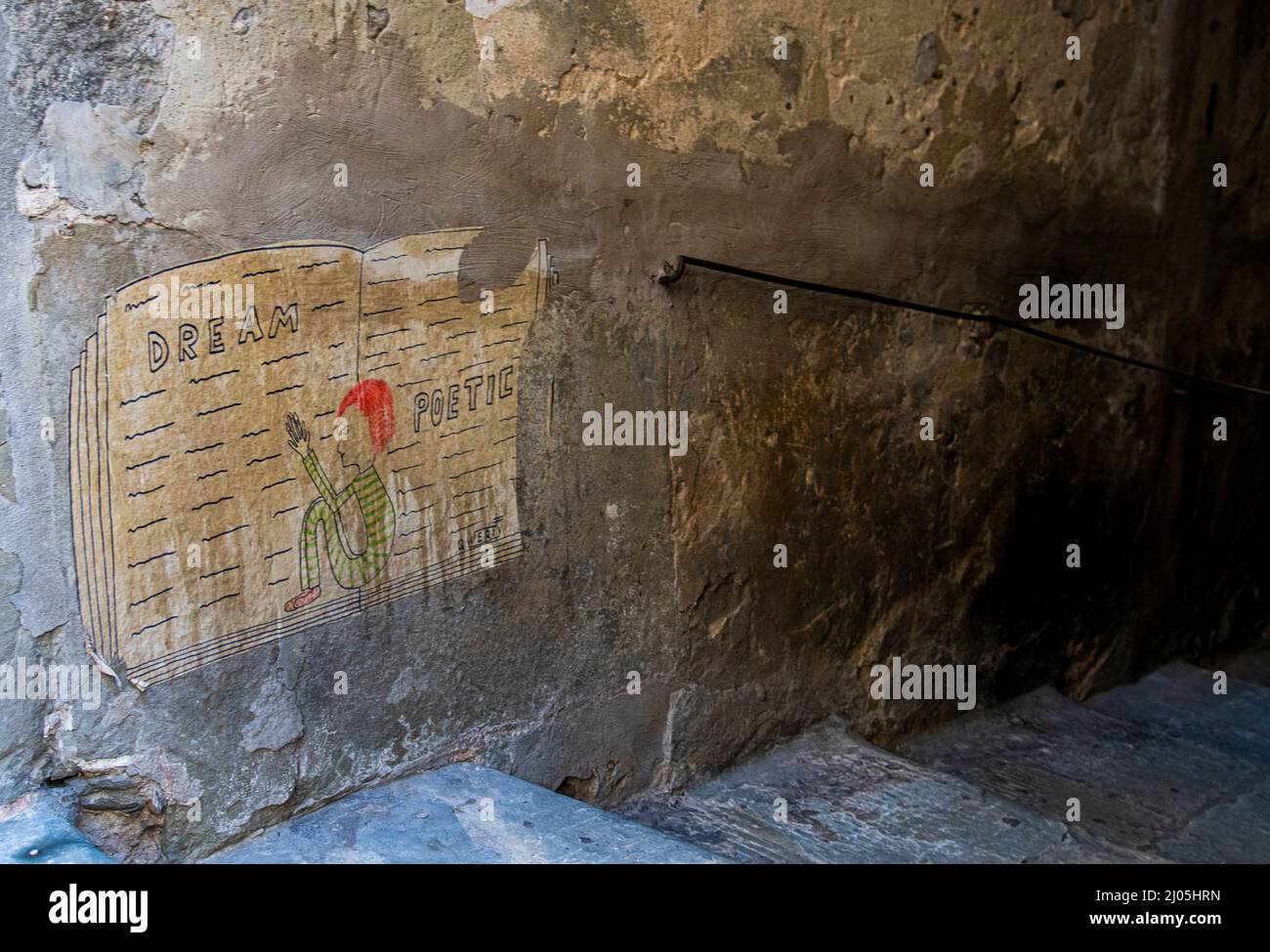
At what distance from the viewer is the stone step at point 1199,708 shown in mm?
3922

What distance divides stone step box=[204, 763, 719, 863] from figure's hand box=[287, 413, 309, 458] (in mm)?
635

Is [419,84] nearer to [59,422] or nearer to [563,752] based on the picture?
[59,422]

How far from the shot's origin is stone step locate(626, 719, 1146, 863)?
8.77 ft

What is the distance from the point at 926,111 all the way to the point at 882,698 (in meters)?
1.57

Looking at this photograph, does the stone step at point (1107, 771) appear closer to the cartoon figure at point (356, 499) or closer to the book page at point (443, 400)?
the book page at point (443, 400)

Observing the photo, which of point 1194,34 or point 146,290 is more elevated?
point 1194,34

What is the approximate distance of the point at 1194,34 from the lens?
13.6ft

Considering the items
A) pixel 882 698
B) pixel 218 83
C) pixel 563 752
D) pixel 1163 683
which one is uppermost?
pixel 218 83

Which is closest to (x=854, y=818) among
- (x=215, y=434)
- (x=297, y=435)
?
(x=297, y=435)

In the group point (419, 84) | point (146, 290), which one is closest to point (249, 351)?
point (146, 290)

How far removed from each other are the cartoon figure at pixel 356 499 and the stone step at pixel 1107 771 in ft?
5.96

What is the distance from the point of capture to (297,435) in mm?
2105

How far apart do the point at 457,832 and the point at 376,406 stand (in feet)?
2.45

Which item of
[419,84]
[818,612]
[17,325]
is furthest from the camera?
[818,612]
